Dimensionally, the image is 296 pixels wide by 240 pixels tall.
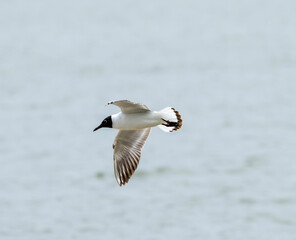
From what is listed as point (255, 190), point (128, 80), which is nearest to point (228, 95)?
point (128, 80)

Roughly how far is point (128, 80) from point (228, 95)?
11.1ft

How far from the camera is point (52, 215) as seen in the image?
1694cm

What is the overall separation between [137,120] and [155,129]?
50.8ft

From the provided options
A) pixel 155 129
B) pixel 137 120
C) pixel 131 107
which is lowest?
pixel 137 120

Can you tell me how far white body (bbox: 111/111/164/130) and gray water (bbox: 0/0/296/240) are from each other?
8112 mm

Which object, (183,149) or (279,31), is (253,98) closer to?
(183,149)

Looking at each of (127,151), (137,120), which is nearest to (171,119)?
(137,120)

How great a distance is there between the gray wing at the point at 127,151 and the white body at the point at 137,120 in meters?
0.93

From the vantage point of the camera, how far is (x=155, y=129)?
23.1 metres

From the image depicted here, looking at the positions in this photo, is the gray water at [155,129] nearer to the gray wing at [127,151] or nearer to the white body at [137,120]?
the gray wing at [127,151]

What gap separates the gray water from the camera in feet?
54.7

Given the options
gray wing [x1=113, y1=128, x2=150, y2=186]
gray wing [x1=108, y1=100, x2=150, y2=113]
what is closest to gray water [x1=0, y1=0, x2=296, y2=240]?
gray wing [x1=113, y1=128, x2=150, y2=186]

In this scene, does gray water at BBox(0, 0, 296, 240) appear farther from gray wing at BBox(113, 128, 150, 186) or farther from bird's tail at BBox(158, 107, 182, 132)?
bird's tail at BBox(158, 107, 182, 132)

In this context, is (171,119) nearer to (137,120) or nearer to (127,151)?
(137,120)
